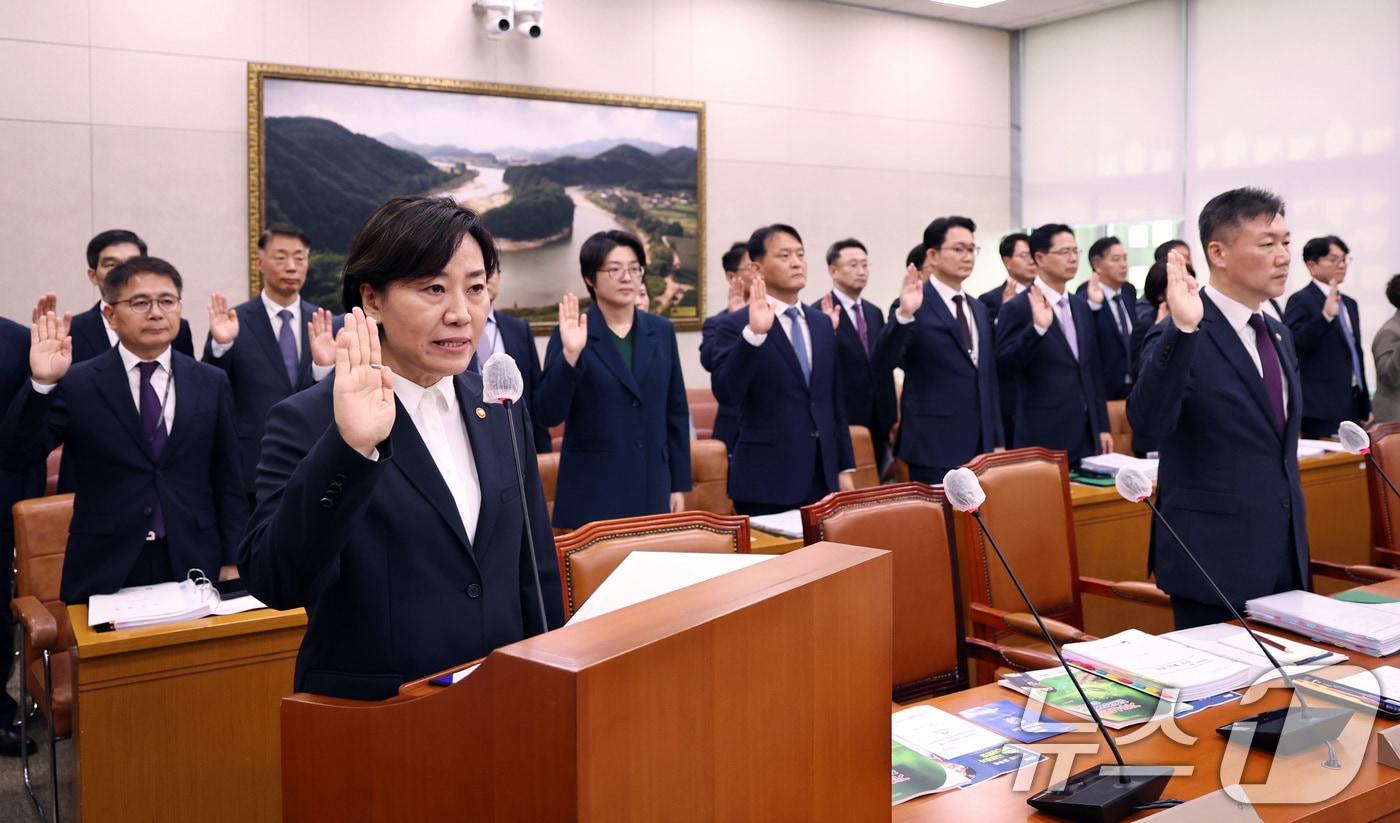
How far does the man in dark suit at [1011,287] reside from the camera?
6.36 metres

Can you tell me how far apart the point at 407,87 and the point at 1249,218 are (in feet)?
18.1

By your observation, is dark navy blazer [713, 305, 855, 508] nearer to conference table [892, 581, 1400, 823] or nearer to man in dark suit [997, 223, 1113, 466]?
man in dark suit [997, 223, 1113, 466]

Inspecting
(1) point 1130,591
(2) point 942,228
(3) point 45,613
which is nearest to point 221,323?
(3) point 45,613

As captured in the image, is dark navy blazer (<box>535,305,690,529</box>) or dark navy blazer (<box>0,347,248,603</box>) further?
dark navy blazer (<box>535,305,690,529</box>)

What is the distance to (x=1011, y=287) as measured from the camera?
6766mm

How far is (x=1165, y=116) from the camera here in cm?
905

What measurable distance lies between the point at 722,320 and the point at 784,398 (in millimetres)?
445

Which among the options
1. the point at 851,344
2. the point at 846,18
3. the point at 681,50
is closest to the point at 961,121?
the point at 846,18

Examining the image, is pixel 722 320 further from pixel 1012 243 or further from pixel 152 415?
pixel 1012 243

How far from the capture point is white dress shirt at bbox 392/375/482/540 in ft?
5.33

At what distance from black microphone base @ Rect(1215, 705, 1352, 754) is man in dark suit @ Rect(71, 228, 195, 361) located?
397cm

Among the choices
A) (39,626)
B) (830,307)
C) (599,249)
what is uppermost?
(599,249)

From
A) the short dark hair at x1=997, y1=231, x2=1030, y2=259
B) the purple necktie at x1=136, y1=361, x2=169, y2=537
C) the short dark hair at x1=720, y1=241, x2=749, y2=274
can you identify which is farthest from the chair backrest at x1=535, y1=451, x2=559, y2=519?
the short dark hair at x1=997, y1=231, x2=1030, y2=259

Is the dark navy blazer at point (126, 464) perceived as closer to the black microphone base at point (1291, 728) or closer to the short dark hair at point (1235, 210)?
the black microphone base at point (1291, 728)
